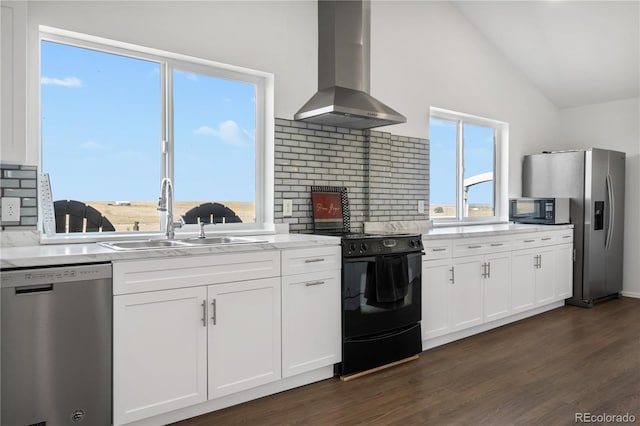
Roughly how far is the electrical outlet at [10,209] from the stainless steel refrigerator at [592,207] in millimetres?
5139

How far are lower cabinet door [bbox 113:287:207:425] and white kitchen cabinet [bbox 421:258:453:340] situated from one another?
1.76 m

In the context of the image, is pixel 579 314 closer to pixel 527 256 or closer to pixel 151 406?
pixel 527 256

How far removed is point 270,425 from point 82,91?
220 centimetres

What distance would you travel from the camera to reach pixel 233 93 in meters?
3.31

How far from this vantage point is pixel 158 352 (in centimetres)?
219

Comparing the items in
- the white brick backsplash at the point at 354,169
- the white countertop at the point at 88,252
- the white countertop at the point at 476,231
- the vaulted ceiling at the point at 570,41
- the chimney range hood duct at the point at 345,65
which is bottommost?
the white countertop at the point at 88,252

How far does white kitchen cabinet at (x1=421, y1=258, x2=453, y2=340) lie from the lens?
340 centimetres

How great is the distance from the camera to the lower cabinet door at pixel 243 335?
93.3 inches

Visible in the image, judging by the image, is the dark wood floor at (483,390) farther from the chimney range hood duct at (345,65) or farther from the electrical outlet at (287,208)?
the chimney range hood duct at (345,65)

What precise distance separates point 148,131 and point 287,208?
1.12 m

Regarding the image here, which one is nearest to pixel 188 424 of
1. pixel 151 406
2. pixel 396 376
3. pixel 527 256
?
pixel 151 406

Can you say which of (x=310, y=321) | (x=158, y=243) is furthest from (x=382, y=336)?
(x=158, y=243)

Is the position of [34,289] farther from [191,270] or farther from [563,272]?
[563,272]

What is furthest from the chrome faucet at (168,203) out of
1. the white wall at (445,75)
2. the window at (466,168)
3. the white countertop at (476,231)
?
the window at (466,168)
